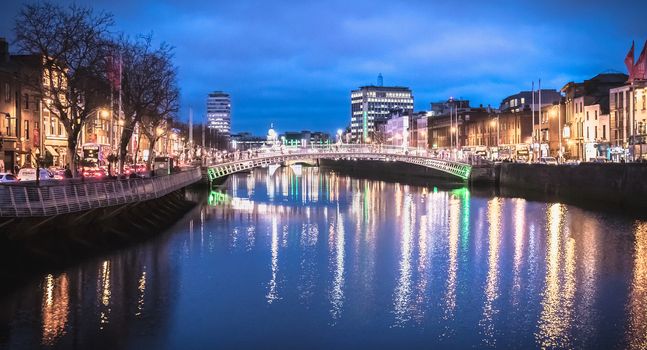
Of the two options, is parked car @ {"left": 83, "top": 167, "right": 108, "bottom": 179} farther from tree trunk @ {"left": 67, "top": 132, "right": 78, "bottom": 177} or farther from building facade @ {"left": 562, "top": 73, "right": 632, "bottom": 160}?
building facade @ {"left": 562, "top": 73, "right": 632, "bottom": 160}

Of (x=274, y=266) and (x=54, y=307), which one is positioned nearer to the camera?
(x=54, y=307)

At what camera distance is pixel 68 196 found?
2992 cm

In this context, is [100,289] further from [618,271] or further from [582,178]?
[582,178]

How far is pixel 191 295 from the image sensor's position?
24234 mm

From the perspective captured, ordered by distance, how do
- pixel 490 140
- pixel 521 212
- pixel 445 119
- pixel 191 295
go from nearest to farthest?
pixel 191 295
pixel 521 212
pixel 490 140
pixel 445 119

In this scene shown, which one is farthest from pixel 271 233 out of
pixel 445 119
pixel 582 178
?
pixel 445 119

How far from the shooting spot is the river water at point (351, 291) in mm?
19438

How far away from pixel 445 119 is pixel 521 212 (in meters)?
105

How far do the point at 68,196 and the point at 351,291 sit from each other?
1256 centimetres

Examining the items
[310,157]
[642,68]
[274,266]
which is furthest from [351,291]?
[310,157]

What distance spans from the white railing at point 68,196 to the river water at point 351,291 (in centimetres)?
245

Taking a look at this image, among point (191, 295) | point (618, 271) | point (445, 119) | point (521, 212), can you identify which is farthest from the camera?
point (445, 119)

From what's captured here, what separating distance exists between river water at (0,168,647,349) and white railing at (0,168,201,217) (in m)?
2.45

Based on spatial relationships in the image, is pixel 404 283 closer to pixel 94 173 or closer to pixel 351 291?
pixel 351 291
